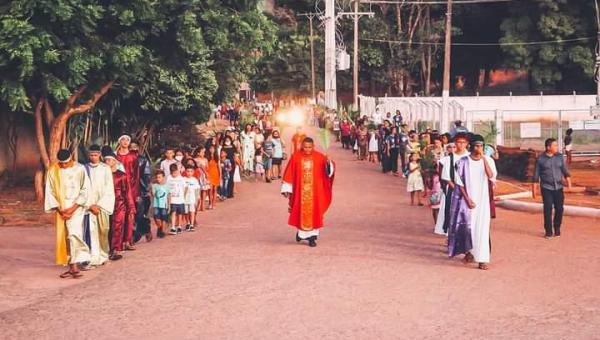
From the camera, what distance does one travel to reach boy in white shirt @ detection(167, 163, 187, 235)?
14.5m

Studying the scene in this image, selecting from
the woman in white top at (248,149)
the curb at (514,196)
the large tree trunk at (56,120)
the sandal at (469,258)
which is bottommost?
the sandal at (469,258)

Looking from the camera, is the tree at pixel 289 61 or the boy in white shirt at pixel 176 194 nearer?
the boy in white shirt at pixel 176 194

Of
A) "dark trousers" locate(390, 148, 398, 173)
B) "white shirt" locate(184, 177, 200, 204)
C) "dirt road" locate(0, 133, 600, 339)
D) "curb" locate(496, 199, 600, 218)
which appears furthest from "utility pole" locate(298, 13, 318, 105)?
"dirt road" locate(0, 133, 600, 339)

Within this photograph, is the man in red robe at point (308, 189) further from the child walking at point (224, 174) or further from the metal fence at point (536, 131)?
the metal fence at point (536, 131)

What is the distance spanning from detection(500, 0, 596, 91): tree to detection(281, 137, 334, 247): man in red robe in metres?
43.5

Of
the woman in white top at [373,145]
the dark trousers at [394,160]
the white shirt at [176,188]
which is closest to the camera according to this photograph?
the white shirt at [176,188]

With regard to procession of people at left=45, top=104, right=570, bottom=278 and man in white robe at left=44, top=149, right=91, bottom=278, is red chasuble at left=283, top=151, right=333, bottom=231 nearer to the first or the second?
procession of people at left=45, top=104, right=570, bottom=278

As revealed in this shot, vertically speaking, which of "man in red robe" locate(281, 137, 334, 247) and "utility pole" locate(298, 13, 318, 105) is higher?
"utility pole" locate(298, 13, 318, 105)

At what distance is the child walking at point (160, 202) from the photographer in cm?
1420

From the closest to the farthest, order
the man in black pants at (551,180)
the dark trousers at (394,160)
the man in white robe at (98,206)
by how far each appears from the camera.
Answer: the man in white robe at (98,206)
the man in black pants at (551,180)
the dark trousers at (394,160)

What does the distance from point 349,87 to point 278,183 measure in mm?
45271

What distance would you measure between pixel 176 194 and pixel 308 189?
2.61 metres

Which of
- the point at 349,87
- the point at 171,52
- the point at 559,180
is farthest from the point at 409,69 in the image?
the point at 559,180

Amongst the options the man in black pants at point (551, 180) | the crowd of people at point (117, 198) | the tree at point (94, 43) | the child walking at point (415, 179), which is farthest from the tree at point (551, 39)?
the man in black pants at point (551, 180)
